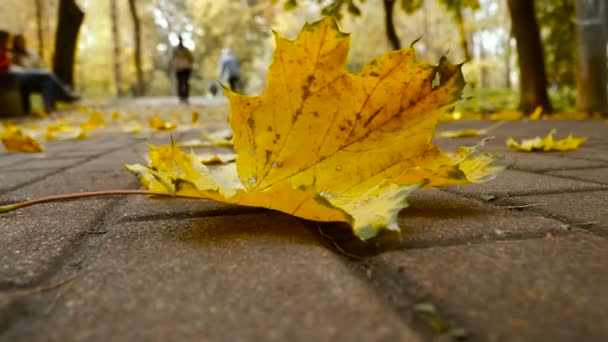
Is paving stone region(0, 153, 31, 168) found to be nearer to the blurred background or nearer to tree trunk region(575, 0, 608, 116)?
the blurred background

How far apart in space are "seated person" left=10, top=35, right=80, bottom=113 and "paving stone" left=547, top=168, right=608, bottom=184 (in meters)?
8.48

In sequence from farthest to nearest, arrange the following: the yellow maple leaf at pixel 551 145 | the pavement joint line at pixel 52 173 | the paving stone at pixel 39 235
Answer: the yellow maple leaf at pixel 551 145 → the pavement joint line at pixel 52 173 → the paving stone at pixel 39 235

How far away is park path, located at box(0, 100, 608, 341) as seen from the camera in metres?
0.53

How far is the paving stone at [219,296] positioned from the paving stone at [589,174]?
0.95 m

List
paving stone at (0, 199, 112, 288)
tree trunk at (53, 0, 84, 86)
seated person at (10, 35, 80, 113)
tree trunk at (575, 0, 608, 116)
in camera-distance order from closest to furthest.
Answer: paving stone at (0, 199, 112, 288), tree trunk at (575, 0, 608, 116), seated person at (10, 35, 80, 113), tree trunk at (53, 0, 84, 86)

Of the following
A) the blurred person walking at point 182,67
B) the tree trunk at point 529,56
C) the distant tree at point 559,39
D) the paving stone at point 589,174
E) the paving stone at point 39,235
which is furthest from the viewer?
the blurred person walking at point 182,67

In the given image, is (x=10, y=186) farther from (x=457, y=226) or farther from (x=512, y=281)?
(x=512, y=281)

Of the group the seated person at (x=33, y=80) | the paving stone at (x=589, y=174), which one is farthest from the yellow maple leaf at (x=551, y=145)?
the seated person at (x=33, y=80)

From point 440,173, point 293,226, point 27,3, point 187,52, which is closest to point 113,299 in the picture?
point 293,226

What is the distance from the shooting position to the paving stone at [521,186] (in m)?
1.25

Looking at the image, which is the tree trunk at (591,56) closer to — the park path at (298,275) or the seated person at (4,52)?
the park path at (298,275)

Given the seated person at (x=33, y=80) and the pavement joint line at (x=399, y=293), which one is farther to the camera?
the seated person at (x=33, y=80)

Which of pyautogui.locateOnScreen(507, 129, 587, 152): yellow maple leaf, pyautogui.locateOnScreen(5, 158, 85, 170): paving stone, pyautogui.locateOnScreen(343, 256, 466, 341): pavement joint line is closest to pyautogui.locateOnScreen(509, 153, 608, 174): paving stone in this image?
pyautogui.locateOnScreen(507, 129, 587, 152): yellow maple leaf

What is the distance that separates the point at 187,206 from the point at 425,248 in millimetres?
558
